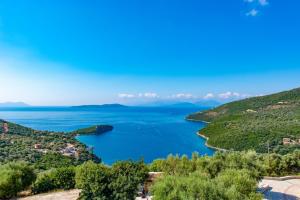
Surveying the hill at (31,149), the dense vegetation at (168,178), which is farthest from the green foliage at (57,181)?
the hill at (31,149)

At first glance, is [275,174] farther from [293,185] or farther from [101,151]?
[101,151]

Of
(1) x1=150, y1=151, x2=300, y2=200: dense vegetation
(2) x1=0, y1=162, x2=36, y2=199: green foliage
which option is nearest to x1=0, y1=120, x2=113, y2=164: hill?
(2) x1=0, y1=162, x2=36, y2=199: green foliage

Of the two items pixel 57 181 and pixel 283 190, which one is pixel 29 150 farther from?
pixel 283 190

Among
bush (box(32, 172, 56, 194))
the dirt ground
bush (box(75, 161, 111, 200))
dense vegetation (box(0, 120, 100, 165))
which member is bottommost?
dense vegetation (box(0, 120, 100, 165))

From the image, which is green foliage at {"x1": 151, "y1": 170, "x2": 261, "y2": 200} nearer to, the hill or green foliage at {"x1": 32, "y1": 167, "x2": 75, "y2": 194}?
green foliage at {"x1": 32, "y1": 167, "x2": 75, "y2": 194}

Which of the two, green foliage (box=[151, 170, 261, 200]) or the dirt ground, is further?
the dirt ground

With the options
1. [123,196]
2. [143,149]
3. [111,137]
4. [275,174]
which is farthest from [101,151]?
[123,196]
